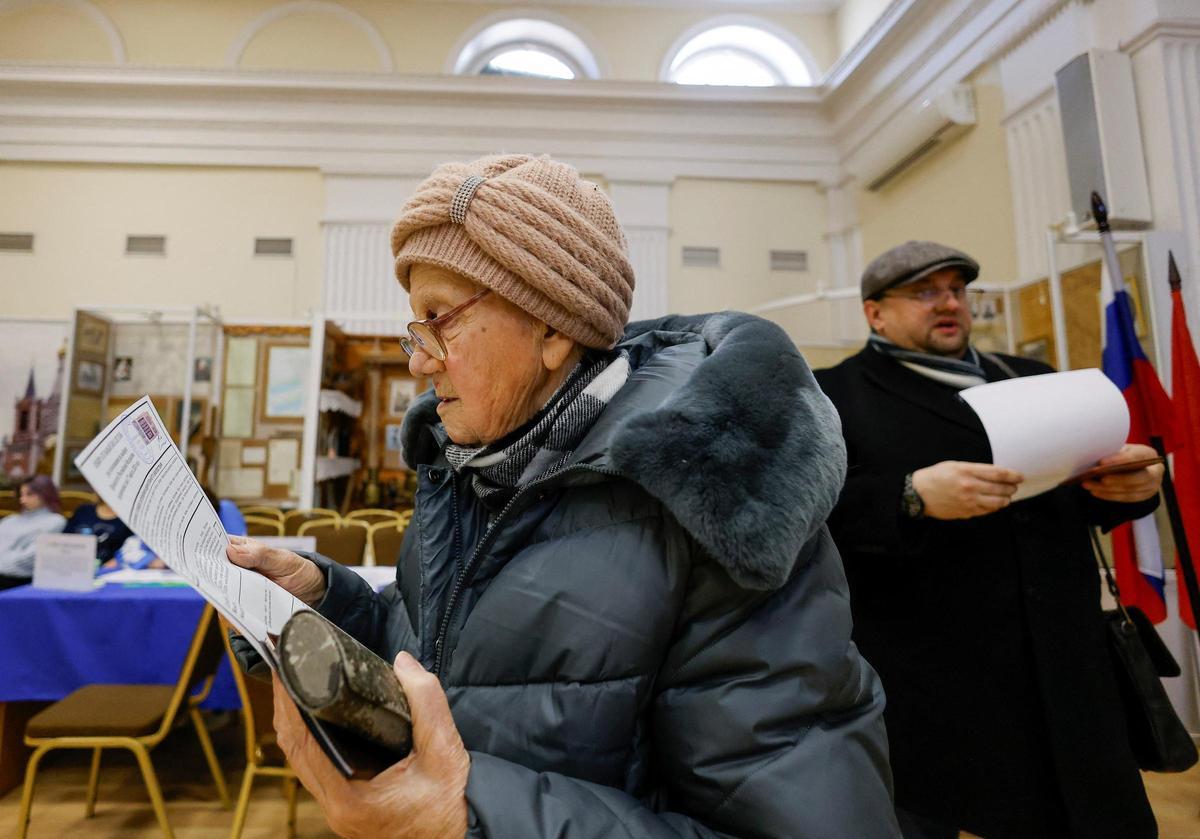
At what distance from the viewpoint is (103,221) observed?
7.58 metres

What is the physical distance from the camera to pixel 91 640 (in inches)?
96.4

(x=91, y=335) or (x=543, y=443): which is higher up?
(x=91, y=335)

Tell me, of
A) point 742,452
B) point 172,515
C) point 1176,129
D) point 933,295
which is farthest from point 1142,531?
point 172,515

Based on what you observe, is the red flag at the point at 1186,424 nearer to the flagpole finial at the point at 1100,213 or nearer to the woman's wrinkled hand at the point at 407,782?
the flagpole finial at the point at 1100,213

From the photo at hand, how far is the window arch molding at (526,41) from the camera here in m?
8.08

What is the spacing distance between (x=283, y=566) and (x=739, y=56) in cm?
950

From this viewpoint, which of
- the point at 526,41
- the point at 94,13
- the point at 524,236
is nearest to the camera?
the point at 524,236

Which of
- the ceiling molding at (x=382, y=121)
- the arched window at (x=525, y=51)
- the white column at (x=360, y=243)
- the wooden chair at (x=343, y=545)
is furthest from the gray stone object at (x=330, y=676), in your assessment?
the arched window at (x=525, y=51)

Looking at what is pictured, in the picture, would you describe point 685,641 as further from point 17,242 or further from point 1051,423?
point 17,242

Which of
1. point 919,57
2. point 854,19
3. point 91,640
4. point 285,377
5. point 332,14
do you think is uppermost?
point 332,14

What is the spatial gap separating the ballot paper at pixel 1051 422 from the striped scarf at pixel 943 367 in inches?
11.3

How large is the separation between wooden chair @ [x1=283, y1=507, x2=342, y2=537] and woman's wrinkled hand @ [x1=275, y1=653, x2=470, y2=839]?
4690mm

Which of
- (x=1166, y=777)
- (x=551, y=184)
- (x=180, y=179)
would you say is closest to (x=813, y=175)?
(x=1166, y=777)

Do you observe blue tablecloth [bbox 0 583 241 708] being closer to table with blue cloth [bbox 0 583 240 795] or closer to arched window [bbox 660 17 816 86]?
table with blue cloth [bbox 0 583 240 795]
